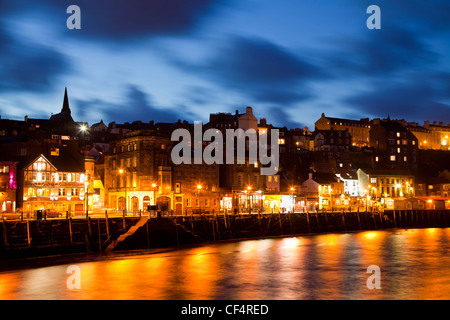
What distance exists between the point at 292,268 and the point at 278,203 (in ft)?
156

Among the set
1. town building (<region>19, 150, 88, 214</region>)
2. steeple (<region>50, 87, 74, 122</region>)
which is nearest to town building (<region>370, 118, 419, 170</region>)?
town building (<region>19, 150, 88, 214</region>)

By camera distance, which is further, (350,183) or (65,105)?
(65,105)

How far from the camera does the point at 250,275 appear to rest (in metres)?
39.9

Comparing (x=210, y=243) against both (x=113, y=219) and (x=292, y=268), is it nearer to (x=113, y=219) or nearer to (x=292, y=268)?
(x=113, y=219)

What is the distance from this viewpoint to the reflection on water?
33125mm

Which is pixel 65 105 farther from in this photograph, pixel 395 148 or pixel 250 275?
pixel 250 275

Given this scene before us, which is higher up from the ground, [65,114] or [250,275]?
[65,114]

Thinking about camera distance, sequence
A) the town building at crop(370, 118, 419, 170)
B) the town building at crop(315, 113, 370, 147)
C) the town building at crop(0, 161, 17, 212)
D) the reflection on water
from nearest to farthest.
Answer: the reflection on water, the town building at crop(0, 161, 17, 212), the town building at crop(370, 118, 419, 170), the town building at crop(315, 113, 370, 147)

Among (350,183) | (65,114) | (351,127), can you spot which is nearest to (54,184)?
(350,183)

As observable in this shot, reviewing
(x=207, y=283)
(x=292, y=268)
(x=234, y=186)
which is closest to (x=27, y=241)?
(x=207, y=283)

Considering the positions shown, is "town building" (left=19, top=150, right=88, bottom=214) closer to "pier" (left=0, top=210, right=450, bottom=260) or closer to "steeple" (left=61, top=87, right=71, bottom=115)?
"pier" (left=0, top=210, right=450, bottom=260)

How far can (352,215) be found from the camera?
83.1 m

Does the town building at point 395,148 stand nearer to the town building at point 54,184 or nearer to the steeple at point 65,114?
the town building at point 54,184
